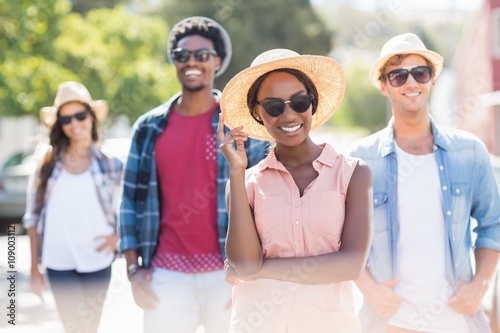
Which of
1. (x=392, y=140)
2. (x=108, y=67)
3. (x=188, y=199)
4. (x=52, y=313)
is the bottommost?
(x=52, y=313)

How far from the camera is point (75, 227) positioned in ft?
18.1

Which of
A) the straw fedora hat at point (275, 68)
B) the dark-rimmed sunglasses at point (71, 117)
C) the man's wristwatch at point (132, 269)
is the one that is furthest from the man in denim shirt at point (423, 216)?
the dark-rimmed sunglasses at point (71, 117)

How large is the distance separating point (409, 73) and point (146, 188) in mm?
1547

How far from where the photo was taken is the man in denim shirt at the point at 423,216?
3850 millimetres

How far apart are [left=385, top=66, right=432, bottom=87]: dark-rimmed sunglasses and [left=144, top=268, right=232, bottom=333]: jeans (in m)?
1.35

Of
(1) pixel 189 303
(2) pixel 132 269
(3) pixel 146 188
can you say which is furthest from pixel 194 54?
(1) pixel 189 303

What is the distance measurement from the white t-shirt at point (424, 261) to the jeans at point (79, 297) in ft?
7.25

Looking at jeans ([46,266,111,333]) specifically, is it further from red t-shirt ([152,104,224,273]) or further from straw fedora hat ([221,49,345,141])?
straw fedora hat ([221,49,345,141])

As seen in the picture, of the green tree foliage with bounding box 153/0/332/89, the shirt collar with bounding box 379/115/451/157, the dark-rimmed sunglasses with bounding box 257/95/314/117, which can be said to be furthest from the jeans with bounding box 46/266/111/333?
the green tree foliage with bounding box 153/0/332/89

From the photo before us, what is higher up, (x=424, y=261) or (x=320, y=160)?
(x=320, y=160)

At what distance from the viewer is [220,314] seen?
4301 millimetres

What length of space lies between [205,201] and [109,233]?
1372mm

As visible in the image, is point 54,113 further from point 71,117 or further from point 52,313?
point 52,313

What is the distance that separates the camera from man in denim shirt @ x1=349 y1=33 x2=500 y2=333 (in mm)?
3850
